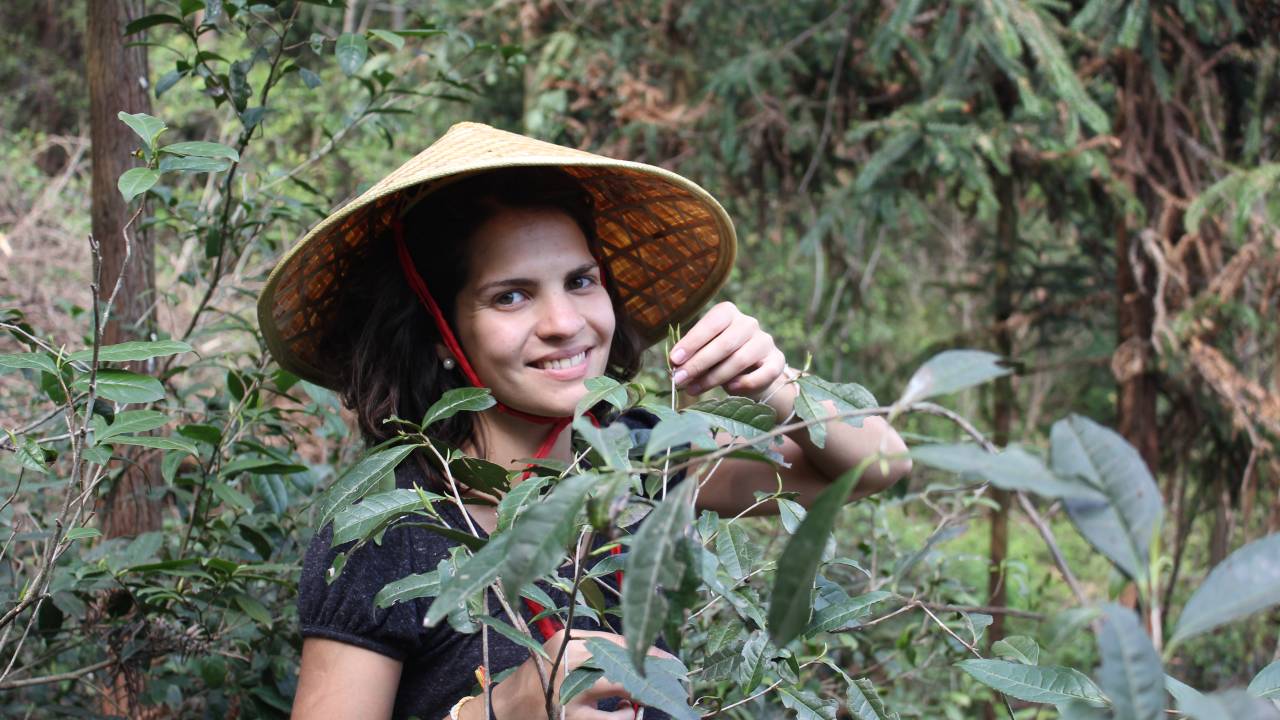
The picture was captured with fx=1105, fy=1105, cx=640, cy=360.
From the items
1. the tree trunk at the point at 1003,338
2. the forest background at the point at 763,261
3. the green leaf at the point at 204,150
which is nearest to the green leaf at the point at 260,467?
the forest background at the point at 763,261

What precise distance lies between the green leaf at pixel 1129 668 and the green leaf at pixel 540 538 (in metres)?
0.32

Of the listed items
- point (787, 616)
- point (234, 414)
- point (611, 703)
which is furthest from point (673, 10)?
point (787, 616)

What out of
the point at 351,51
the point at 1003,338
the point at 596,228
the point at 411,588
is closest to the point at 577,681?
the point at 411,588

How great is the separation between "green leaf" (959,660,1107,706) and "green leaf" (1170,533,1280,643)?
347mm

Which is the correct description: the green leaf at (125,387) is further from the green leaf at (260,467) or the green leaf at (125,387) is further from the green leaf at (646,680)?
the green leaf at (646,680)

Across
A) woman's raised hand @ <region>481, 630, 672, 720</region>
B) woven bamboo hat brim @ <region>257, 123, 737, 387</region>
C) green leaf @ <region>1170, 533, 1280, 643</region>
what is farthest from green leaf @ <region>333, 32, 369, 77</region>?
green leaf @ <region>1170, 533, 1280, 643</region>

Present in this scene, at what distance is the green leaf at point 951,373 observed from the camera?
61cm

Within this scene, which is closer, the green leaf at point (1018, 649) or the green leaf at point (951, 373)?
the green leaf at point (951, 373)

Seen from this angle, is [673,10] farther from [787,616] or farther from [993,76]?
[787,616]

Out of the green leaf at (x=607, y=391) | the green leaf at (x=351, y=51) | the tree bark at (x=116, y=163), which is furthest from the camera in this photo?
the tree bark at (x=116, y=163)

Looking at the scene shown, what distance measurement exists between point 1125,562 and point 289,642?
1.62 meters

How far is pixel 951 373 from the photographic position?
2.05 feet

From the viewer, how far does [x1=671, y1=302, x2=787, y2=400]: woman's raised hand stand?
141cm

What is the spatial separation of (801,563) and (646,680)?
32 centimetres
